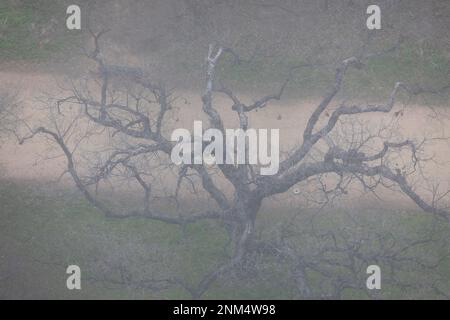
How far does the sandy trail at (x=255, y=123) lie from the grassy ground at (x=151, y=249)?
0.37 m

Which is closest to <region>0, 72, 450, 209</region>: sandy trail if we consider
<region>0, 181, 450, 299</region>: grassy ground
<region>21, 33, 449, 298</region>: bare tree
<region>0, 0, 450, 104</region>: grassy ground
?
<region>0, 0, 450, 104</region>: grassy ground

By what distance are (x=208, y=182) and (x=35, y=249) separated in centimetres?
192

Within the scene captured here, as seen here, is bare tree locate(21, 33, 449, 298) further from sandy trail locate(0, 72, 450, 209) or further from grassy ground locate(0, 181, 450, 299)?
sandy trail locate(0, 72, 450, 209)

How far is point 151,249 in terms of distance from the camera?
24.6ft

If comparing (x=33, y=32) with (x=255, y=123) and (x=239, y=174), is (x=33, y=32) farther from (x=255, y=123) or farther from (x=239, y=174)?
(x=239, y=174)

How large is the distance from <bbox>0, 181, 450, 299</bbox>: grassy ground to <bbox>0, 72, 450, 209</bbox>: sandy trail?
0.37 m

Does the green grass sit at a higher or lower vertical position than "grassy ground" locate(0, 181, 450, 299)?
higher

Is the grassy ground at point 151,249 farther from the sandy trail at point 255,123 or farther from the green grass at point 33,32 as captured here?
the green grass at point 33,32

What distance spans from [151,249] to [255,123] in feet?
7.28

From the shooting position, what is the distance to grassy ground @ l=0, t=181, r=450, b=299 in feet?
22.8

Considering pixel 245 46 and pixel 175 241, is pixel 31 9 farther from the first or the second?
pixel 175 241

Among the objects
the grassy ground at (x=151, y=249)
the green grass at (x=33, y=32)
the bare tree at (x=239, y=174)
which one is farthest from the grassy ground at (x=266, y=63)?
the grassy ground at (x=151, y=249)

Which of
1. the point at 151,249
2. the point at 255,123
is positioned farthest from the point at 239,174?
the point at 255,123

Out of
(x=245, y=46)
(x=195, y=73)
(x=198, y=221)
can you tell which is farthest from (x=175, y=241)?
(x=245, y=46)
